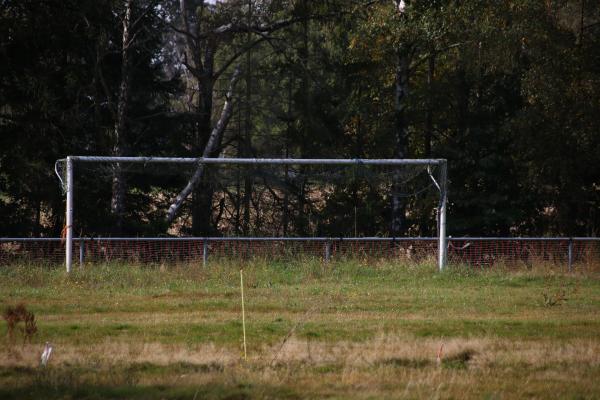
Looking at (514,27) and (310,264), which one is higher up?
(514,27)

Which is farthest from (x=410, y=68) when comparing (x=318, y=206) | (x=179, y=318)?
(x=179, y=318)

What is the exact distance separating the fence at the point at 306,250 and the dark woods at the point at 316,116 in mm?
1994

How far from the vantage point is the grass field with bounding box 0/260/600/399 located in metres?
9.09

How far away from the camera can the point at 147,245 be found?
76.7 ft

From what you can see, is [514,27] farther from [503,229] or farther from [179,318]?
[179,318]

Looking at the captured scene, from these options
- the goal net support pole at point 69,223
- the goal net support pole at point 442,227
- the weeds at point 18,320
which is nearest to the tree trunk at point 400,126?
the goal net support pole at point 442,227

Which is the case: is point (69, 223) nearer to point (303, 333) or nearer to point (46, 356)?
point (303, 333)

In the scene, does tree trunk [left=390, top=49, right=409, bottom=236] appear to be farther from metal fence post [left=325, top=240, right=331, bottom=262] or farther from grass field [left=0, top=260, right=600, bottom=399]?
grass field [left=0, top=260, right=600, bottom=399]

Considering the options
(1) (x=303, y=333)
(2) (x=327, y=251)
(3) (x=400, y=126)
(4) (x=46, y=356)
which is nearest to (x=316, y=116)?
(3) (x=400, y=126)

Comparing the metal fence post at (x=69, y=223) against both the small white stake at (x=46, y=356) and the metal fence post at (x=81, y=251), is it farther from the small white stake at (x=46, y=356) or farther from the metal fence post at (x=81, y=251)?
the small white stake at (x=46, y=356)

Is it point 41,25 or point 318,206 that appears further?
point 318,206

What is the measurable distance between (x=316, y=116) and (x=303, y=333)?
2200 cm

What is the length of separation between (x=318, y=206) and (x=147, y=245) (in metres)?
A: 11.4

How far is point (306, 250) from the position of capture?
932 inches
